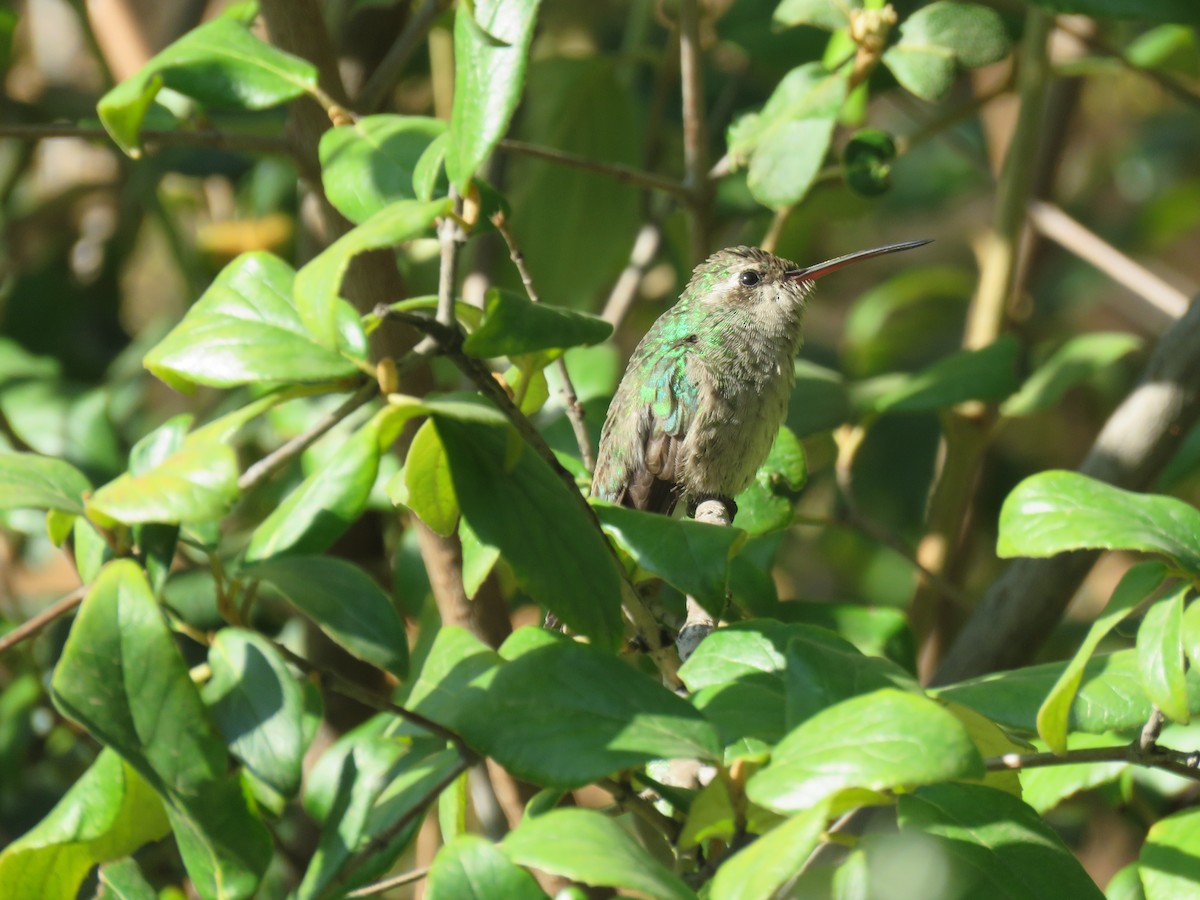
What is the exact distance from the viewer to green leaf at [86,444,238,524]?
0.94 meters

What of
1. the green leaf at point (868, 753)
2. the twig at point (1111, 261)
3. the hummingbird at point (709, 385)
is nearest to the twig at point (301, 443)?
the green leaf at point (868, 753)

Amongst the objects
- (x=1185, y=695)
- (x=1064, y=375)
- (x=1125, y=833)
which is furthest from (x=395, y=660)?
(x=1125, y=833)

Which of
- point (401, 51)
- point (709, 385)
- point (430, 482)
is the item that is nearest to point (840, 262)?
point (709, 385)

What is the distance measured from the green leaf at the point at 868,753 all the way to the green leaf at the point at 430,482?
0.32 meters

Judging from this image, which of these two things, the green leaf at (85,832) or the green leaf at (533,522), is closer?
the green leaf at (533,522)

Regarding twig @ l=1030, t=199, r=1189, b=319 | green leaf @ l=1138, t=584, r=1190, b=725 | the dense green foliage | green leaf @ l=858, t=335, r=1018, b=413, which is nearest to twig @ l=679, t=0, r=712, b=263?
the dense green foliage

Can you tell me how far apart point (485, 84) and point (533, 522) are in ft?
1.13

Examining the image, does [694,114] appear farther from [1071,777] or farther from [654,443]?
[1071,777]

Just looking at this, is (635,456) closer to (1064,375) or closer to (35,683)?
(1064,375)

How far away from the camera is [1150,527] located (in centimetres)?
111

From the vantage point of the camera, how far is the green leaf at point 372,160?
146cm

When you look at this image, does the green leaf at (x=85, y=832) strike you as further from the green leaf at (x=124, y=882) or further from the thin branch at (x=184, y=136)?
the thin branch at (x=184, y=136)

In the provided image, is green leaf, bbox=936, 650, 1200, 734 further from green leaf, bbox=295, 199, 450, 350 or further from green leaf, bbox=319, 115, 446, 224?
green leaf, bbox=319, 115, 446, 224

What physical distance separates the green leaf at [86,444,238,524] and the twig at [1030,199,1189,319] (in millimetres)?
1806
